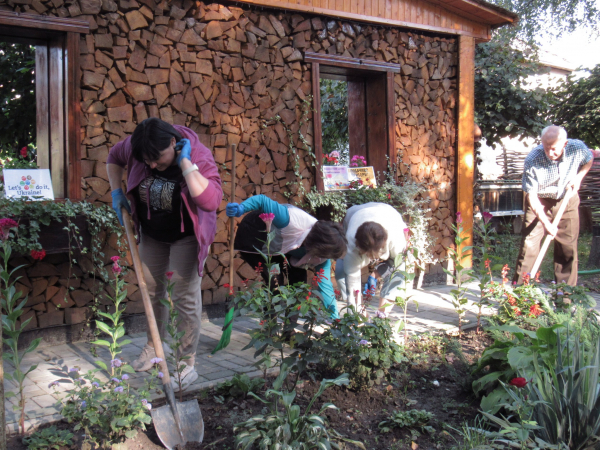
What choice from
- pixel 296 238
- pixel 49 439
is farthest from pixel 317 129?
pixel 49 439

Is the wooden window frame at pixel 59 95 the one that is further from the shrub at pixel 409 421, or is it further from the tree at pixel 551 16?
the tree at pixel 551 16

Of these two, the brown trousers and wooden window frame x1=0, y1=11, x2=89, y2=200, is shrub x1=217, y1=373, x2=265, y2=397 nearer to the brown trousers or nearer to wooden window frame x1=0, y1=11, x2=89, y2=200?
wooden window frame x1=0, y1=11, x2=89, y2=200

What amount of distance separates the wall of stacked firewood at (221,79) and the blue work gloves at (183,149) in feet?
5.45

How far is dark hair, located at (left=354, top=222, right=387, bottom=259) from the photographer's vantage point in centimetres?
341

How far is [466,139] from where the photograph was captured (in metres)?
6.82

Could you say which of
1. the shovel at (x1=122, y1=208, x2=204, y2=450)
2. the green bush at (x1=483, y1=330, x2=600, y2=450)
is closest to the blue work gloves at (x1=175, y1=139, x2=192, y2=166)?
the shovel at (x1=122, y1=208, x2=204, y2=450)

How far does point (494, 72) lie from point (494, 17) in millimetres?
2393

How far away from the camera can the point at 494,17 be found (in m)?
6.52

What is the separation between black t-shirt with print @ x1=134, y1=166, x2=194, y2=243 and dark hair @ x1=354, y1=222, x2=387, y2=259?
1148 mm

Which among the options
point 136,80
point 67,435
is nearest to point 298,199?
point 136,80

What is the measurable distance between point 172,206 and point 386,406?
173cm

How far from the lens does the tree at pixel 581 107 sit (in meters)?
11.5

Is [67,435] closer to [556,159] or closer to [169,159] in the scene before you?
[169,159]

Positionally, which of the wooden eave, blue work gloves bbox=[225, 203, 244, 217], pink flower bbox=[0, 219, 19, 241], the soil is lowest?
the soil
